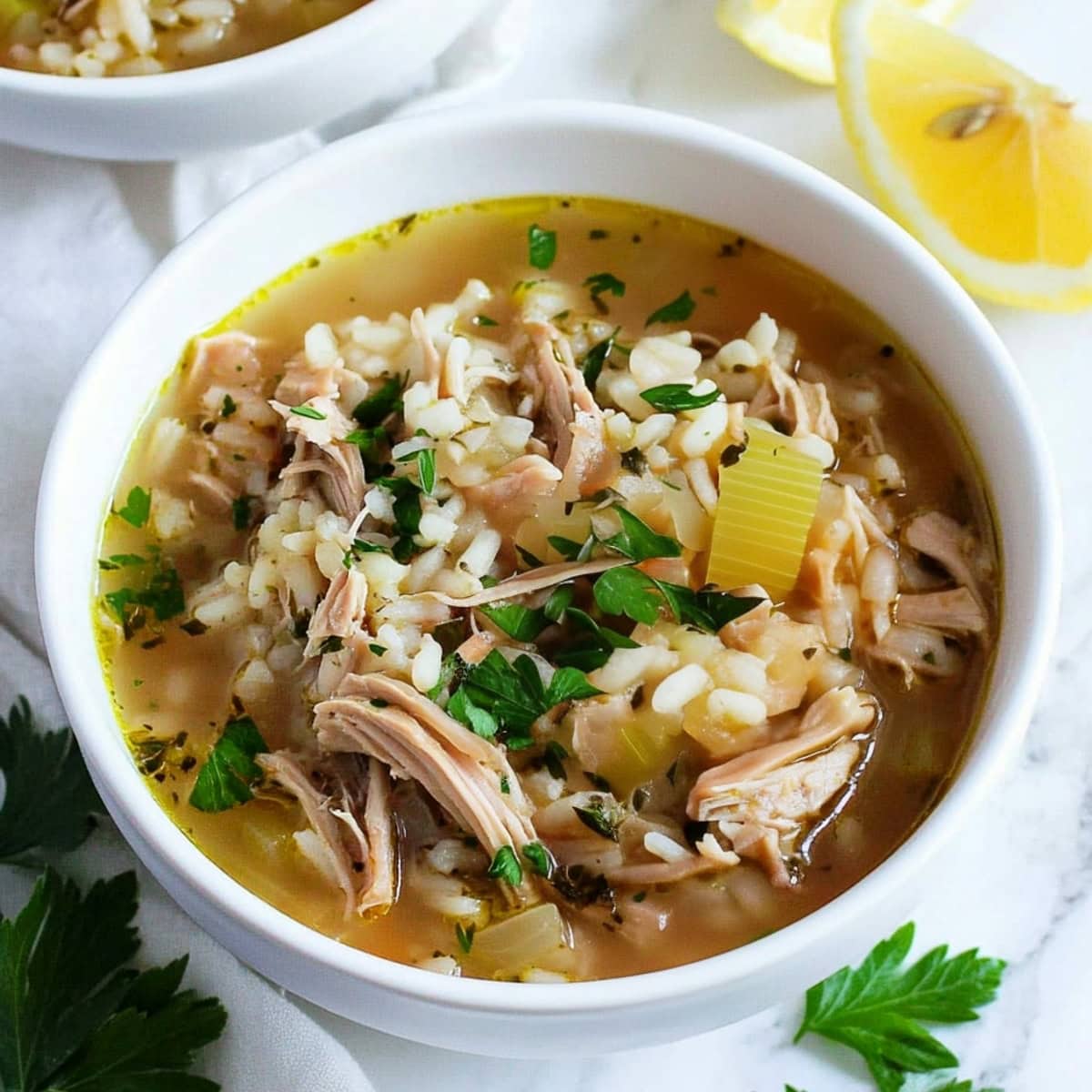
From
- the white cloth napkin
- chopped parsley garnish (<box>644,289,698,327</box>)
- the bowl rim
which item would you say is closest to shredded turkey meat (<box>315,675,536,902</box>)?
the white cloth napkin

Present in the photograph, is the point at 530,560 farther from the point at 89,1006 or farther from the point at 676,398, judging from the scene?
the point at 89,1006

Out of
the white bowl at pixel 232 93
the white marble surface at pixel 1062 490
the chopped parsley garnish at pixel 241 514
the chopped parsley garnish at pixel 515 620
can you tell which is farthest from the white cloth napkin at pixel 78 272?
the chopped parsley garnish at pixel 515 620

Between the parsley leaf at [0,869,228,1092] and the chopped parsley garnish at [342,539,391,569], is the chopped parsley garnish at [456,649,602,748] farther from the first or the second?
the parsley leaf at [0,869,228,1092]

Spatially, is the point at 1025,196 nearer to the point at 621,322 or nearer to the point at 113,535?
the point at 621,322

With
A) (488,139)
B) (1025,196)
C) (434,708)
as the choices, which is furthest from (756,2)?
(434,708)

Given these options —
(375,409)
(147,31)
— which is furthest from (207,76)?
(375,409)

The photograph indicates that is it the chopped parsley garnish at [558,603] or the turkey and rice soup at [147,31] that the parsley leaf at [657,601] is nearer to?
the chopped parsley garnish at [558,603]
